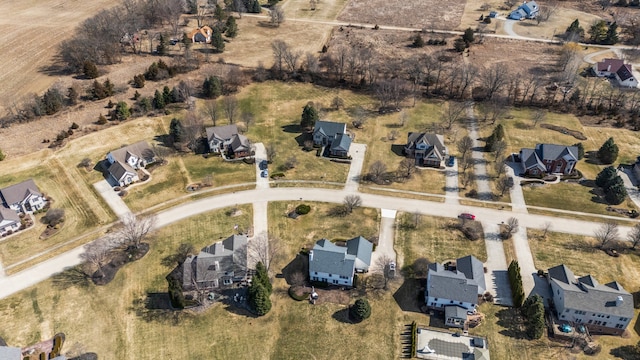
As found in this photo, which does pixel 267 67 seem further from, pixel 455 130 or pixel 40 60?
pixel 40 60

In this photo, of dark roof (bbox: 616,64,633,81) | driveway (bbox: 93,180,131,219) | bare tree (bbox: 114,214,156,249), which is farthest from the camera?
dark roof (bbox: 616,64,633,81)

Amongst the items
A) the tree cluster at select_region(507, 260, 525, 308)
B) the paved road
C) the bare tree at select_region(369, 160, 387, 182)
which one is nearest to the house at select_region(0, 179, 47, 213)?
the paved road

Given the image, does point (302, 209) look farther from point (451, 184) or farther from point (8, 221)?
point (8, 221)

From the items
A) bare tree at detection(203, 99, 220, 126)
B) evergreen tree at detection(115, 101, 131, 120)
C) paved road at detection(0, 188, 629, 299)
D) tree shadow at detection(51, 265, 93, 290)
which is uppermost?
evergreen tree at detection(115, 101, 131, 120)

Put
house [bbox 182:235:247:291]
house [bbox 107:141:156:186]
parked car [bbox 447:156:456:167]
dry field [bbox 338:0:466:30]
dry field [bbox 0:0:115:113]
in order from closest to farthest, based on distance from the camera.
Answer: house [bbox 182:235:247:291] < house [bbox 107:141:156:186] < parked car [bbox 447:156:456:167] < dry field [bbox 0:0:115:113] < dry field [bbox 338:0:466:30]

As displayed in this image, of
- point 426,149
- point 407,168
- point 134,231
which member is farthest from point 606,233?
point 134,231

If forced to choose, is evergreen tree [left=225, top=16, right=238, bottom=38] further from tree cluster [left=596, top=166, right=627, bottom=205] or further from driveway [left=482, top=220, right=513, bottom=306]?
tree cluster [left=596, top=166, right=627, bottom=205]
